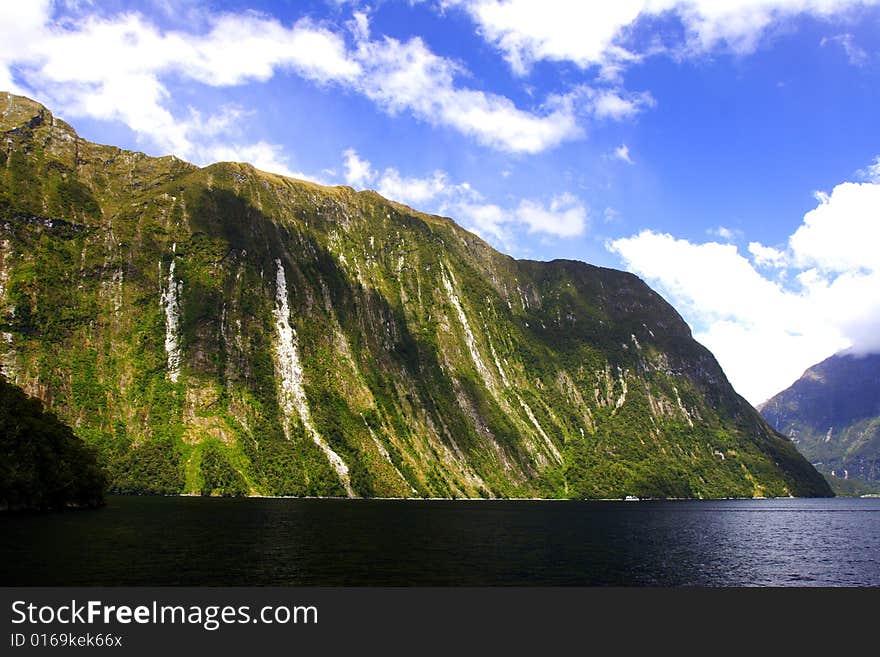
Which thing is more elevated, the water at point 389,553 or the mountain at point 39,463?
the mountain at point 39,463

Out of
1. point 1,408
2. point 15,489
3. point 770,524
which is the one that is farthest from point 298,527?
point 770,524

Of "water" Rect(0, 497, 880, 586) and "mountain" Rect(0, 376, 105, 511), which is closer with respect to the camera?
"water" Rect(0, 497, 880, 586)

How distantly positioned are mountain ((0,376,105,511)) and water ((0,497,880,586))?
7437mm

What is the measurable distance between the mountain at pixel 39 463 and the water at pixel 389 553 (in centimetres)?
744

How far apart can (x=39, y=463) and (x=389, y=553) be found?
8012 cm

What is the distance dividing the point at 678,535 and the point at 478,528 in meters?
38.1

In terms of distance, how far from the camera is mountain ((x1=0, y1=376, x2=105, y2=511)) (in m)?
109

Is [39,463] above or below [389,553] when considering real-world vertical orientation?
above

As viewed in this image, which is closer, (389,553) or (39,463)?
(389,553)

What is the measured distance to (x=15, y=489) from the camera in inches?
4281

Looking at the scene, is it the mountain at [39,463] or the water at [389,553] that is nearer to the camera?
the water at [389,553]

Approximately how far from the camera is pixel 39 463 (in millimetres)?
118312

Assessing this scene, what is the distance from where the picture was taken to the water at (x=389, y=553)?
56938mm
